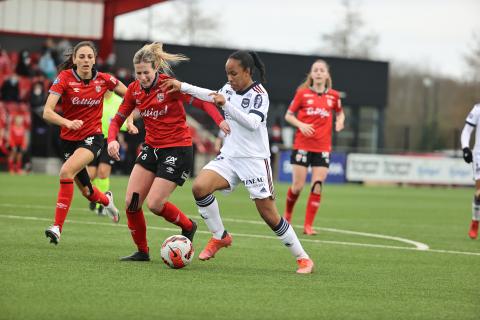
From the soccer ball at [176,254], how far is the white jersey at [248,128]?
946mm

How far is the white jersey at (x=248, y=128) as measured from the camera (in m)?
9.20

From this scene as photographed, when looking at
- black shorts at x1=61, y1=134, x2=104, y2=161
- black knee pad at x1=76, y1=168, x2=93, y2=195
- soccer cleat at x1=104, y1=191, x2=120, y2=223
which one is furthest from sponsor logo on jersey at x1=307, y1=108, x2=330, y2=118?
black shorts at x1=61, y1=134, x2=104, y2=161

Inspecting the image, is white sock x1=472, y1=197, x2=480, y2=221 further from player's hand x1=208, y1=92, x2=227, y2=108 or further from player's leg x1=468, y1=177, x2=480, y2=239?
player's hand x1=208, y1=92, x2=227, y2=108

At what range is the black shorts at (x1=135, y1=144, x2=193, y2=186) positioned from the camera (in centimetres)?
977

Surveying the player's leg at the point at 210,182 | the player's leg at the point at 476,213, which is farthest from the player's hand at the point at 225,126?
the player's leg at the point at 476,213

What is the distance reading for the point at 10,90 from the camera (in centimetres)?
3155

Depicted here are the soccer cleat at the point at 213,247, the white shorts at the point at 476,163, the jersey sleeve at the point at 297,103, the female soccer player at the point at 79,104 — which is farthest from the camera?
the jersey sleeve at the point at 297,103

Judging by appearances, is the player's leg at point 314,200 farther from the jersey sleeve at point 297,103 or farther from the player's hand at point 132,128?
the player's hand at point 132,128

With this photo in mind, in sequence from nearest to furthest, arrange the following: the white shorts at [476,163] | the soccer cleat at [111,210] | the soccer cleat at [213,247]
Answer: the soccer cleat at [213,247]
the soccer cleat at [111,210]
the white shorts at [476,163]

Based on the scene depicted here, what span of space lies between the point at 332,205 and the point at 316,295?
14460mm

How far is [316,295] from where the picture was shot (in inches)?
317

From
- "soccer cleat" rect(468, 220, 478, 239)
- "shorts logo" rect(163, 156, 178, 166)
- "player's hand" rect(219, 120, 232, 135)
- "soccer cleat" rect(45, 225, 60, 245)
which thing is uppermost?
"player's hand" rect(219, 120, 232, 135)

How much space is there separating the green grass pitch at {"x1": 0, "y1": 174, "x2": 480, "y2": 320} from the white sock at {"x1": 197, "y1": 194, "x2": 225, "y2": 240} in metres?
0.33

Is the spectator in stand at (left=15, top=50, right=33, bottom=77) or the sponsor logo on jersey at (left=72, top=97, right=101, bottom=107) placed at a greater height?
the spectator in stand at (left=15, top=50, right=33, bottom=77)
